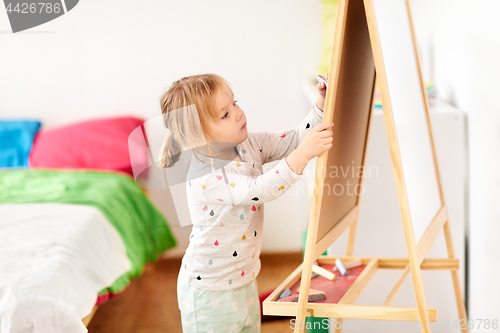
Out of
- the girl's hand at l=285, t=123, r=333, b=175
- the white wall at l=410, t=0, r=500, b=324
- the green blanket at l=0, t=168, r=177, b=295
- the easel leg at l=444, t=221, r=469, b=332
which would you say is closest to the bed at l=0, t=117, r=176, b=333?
the green blanket at l=0, t=168, r=177, b=295

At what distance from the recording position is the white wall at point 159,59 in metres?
2.26

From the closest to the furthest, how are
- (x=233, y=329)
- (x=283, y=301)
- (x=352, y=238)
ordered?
1. (x=283, y=301)
2. (x=233, y=329)
3. (x=352, y=238)

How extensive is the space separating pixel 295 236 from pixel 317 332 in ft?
3.33

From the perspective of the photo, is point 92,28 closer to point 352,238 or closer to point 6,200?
point 6,200

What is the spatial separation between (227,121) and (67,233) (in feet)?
2.90

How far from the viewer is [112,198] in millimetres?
1930

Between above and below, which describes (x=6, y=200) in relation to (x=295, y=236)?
above

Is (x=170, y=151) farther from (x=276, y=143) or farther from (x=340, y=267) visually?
(x=340, y=267)

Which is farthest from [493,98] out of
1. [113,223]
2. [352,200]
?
[113,223]

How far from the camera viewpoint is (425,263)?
1.16 m

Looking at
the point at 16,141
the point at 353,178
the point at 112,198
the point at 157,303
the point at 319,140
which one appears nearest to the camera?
the point at 319,140

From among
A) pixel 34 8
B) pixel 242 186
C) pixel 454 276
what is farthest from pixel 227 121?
pixel 34 8

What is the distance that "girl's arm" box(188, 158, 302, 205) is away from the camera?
85 centimetres

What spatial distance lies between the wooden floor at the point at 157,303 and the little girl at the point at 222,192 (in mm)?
802
